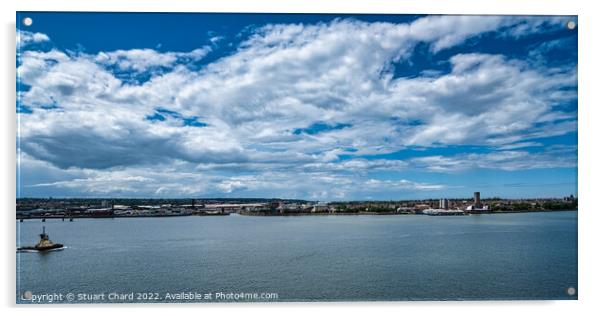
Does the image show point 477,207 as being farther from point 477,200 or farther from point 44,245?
point 44,245

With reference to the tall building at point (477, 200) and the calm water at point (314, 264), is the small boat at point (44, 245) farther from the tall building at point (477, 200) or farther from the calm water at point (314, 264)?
the tall building at point (477, 200)

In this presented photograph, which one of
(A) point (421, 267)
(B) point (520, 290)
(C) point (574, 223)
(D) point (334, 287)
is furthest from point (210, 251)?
(C) point (574, 223)

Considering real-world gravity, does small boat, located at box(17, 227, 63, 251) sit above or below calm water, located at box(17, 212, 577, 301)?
above

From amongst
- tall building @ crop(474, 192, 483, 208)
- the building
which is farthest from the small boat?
the building

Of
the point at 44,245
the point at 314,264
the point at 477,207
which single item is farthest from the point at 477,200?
the point at 44,245

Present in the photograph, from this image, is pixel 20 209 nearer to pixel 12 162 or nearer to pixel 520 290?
pixel 12 162

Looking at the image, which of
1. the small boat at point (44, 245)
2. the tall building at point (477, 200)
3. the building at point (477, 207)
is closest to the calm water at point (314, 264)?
the small boat at point (44, 245)

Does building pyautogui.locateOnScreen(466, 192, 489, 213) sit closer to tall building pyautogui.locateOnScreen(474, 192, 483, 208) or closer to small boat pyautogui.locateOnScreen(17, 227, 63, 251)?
tall building pyautogui.locateOnScreen(474, 192, 483, 208)

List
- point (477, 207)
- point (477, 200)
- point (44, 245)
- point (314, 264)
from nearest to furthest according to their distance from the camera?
point (44, 245) → point (314, 264) → point (477, 200) → point (477, 207)
